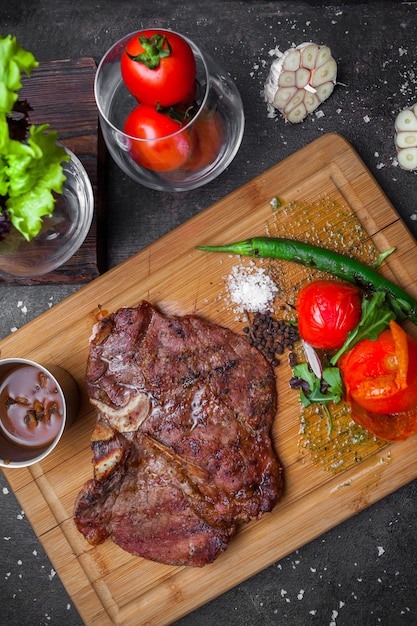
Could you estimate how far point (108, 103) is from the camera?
2775 mm

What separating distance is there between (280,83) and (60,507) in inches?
92.5

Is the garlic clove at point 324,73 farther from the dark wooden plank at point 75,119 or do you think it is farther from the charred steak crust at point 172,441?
the charred steak crust at point 172,441

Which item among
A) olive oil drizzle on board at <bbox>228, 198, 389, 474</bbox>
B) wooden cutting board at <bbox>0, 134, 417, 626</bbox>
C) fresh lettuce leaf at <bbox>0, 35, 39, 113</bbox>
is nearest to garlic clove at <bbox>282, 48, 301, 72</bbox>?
wooden cutting board at <bbox>0, 134, 417, 626</bbox>

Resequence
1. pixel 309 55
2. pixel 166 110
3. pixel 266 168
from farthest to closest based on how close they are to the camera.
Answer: pixel 266 168
pixel 309 55
pixel 166 110

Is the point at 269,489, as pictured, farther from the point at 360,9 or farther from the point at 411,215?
the point at 360,9

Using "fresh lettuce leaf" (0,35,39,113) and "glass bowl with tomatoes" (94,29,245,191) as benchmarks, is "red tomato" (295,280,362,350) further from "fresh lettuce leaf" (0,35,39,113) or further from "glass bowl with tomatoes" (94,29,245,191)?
"fresh lettuce leaf" (0,35,39,113)

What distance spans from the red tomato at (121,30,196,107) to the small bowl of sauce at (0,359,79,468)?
1311 millimetres

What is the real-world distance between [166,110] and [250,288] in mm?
911

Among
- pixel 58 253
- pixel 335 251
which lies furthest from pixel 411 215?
pixel 58 253

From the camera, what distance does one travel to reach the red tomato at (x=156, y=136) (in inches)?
101

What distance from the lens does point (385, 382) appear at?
270 cm

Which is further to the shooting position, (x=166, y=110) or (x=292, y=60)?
(x=292, y=60)

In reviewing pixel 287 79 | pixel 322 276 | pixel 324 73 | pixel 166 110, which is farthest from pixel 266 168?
pixel 166 110

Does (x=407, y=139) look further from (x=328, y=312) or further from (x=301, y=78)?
(x=328, y=312)
